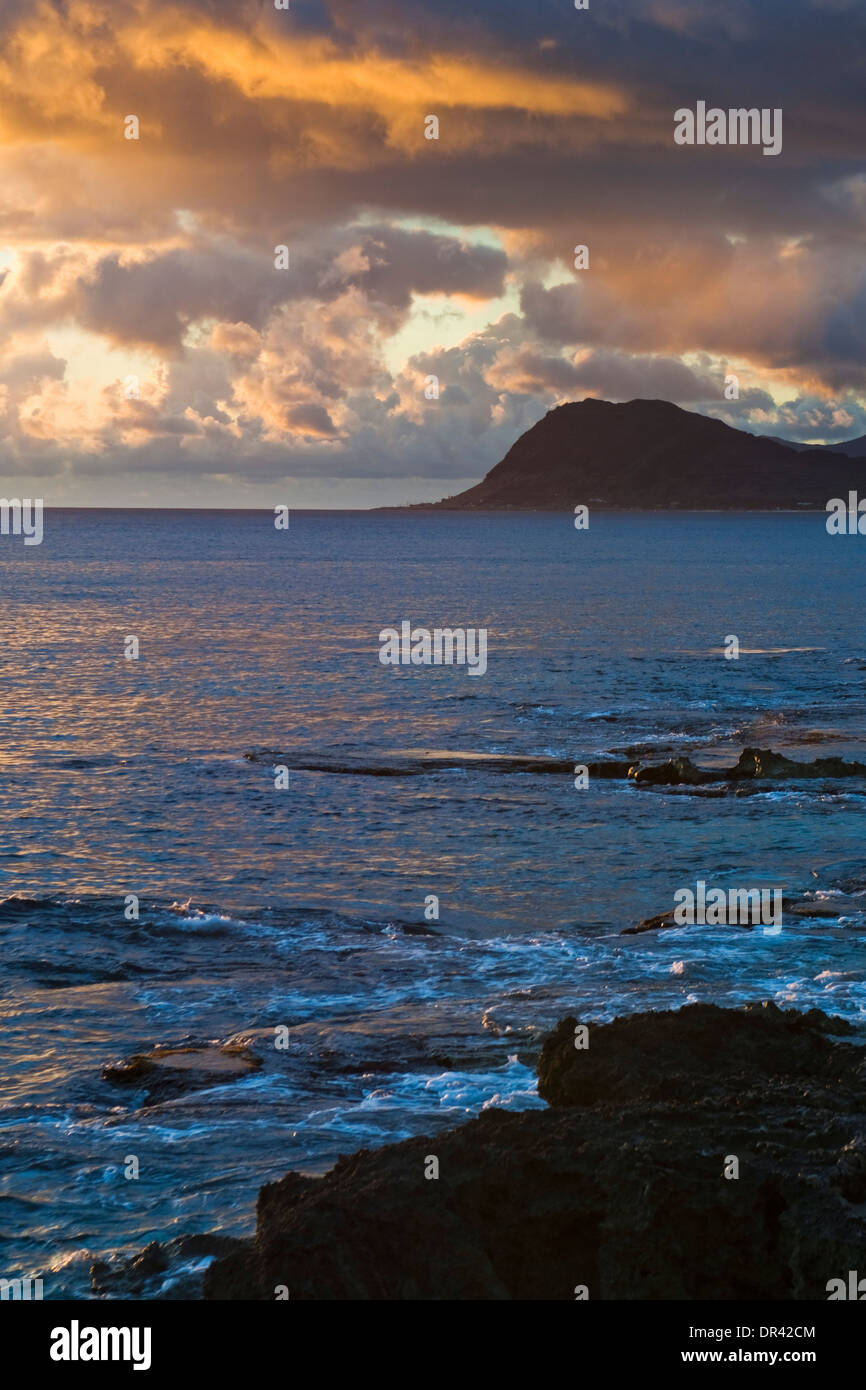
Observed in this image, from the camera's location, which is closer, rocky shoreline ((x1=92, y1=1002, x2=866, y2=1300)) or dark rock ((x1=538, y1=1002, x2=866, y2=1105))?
rocky shoreline ((x1=92, y1=1002, x2=866, y2=1300))

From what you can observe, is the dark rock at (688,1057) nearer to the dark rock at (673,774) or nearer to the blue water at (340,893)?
the blue water at (340,893)

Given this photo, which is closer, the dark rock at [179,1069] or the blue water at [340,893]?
the blue water at [340,893]

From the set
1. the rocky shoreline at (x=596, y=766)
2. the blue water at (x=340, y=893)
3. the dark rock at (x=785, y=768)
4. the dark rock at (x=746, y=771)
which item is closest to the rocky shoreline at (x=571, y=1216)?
the blue water at (x=340, y=893)

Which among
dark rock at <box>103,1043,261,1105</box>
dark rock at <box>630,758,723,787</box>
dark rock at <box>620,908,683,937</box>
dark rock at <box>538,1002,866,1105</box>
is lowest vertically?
dark rock at <box>103,1043,261,1105</box>

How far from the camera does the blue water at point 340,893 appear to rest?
57.2 feet

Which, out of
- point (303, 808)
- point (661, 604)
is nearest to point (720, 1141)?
point (303, 808)

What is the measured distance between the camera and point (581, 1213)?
1251 cm

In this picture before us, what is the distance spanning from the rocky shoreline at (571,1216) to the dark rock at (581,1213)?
0.01 meters

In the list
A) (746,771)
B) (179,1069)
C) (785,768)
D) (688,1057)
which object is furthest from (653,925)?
(785,768)

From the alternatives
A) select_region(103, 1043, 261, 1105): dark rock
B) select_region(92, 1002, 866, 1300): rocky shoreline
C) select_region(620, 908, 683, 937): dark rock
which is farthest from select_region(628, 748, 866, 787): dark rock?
select_region(92, 1002, 866, 1300): rocky shoreline

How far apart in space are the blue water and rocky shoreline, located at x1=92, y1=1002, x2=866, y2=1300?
2.96 m

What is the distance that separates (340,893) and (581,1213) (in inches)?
672

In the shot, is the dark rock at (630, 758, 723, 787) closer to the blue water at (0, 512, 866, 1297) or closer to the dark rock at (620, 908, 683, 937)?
the blue water at (0, 512, 866, 1297)

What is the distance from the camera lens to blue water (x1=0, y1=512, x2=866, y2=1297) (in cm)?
1744
